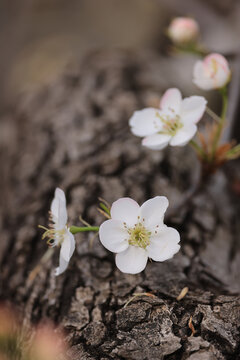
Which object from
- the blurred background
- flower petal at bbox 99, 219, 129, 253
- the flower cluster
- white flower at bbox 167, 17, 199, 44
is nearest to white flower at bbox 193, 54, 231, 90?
the flower cluster

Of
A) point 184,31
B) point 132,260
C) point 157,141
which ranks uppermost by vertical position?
point 184,31

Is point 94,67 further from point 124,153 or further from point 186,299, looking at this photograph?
point 186,299

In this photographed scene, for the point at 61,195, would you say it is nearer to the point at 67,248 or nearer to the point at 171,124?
the point at 67,248

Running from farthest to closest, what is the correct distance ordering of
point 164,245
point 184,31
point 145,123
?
1. point 184,31
2. point 145,123
3. point 164,245

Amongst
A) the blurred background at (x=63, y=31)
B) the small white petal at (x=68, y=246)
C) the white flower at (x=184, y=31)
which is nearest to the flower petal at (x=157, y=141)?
the small white petal at (x=68, y=246)

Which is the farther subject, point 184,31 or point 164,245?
point 184,31

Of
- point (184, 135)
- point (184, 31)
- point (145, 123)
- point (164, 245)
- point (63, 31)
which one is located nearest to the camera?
point (164, 245)

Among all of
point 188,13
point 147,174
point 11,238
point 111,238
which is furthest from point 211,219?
point 188,13

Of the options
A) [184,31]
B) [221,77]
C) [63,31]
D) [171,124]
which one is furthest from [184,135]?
[63,31]
